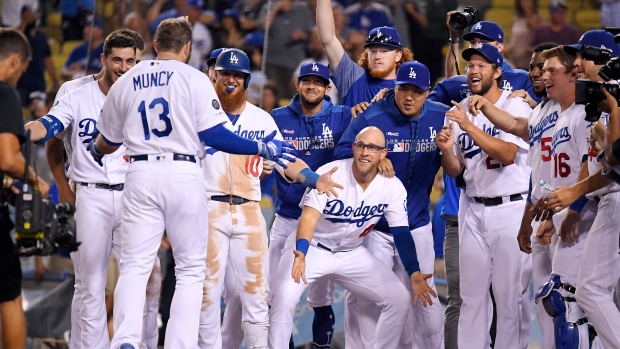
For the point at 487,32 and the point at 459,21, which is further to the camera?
the point at 459,21

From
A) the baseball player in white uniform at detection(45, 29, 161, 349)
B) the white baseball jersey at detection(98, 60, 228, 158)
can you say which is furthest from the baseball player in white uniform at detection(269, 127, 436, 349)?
the white baseball jersey at detection(98, 60, 228, 158)

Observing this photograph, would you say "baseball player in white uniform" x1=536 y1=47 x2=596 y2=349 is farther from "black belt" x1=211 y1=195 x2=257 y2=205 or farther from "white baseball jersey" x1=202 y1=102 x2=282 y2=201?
"black belt" x1=211 y1=195 x2=257 y2=205

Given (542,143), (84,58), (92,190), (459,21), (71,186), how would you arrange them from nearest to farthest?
(542,143) < (92,190) < (71,186) < (459,21) < (84,58)

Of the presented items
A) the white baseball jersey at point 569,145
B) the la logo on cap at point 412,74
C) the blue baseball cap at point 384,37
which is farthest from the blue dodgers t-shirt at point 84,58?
the white baseball jersey at point 569,145

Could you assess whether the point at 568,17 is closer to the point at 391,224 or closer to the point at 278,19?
the point at 278,19

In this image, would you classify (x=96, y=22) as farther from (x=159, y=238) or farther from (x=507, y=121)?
(x=507, y=121)

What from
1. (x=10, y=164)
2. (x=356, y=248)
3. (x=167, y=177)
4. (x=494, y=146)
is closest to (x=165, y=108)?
(x=167, y=177)

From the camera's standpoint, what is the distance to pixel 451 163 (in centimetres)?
605

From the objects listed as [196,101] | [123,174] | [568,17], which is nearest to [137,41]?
[123,174]

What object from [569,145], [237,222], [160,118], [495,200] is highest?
[160,118]

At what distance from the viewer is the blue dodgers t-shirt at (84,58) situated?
33.4 ft

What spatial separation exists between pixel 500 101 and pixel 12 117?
123 inches

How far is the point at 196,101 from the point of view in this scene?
500 centimetres

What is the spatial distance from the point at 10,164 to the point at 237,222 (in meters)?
1.43
